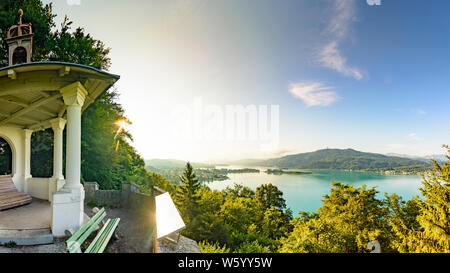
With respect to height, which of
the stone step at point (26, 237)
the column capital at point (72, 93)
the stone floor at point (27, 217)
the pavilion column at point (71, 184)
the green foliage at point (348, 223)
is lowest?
the green foliage at point (348, 223)

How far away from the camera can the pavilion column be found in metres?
3.40

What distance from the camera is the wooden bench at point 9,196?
201 inches

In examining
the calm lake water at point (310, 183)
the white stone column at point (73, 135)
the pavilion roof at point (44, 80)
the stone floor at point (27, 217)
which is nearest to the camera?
the pavilion roof at point (44, 80)

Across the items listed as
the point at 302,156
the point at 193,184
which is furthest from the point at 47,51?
the point at 302,156

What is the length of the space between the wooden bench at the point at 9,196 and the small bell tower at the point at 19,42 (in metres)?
4.11

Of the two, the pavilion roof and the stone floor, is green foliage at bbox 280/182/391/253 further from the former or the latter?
the pavilion roof

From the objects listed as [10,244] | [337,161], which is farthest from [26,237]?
[337,161]

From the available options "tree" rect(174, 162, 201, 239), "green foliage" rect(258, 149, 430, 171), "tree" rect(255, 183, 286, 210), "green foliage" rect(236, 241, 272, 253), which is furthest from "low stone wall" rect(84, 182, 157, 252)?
"tree" rect(255, 183, 286, 210)

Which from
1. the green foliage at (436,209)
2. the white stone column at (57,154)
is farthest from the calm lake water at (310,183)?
the white stone column at (57,154)

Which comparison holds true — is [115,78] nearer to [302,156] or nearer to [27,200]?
[27,200]

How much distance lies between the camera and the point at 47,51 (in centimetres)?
915

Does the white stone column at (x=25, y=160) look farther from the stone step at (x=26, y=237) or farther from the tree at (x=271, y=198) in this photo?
the tree at (x=271, y=198)

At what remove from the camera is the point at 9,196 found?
5426mm

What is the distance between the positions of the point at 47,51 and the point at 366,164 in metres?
42.0
